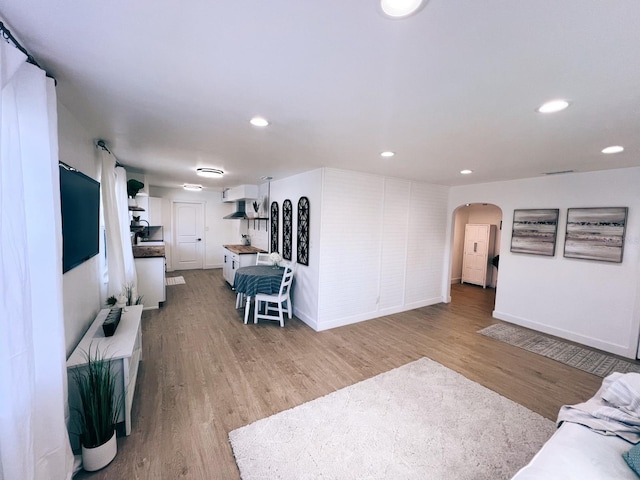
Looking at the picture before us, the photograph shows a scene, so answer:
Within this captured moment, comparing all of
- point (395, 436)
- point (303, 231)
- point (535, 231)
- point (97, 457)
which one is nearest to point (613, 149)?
point (535, 231)

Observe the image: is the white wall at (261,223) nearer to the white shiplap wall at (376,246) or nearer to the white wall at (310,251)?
the white wall at (310,251)

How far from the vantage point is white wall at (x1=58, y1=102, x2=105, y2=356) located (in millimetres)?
1993

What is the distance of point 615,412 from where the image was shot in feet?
5.00

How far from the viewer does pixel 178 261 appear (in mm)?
8008

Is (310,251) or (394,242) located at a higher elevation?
(394,242)

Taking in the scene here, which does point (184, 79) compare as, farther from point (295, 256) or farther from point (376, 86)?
point (295, 256)

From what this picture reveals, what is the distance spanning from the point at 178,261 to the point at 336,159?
6.72 meters

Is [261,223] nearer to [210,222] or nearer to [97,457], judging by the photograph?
[210,222]

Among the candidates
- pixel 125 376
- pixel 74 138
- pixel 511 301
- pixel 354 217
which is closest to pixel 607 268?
pixel 511 301

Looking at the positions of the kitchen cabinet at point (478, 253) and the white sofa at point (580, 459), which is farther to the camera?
the kitchen cabinet at point (478, 253)

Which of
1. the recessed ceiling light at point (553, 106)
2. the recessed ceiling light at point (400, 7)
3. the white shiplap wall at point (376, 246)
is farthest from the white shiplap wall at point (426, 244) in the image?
the recessed ceiling light at point (400, 7)

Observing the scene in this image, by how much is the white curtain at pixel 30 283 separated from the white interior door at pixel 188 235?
23.0ft

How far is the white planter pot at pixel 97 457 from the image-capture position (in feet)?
5.54

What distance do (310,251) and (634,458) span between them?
3.55m
